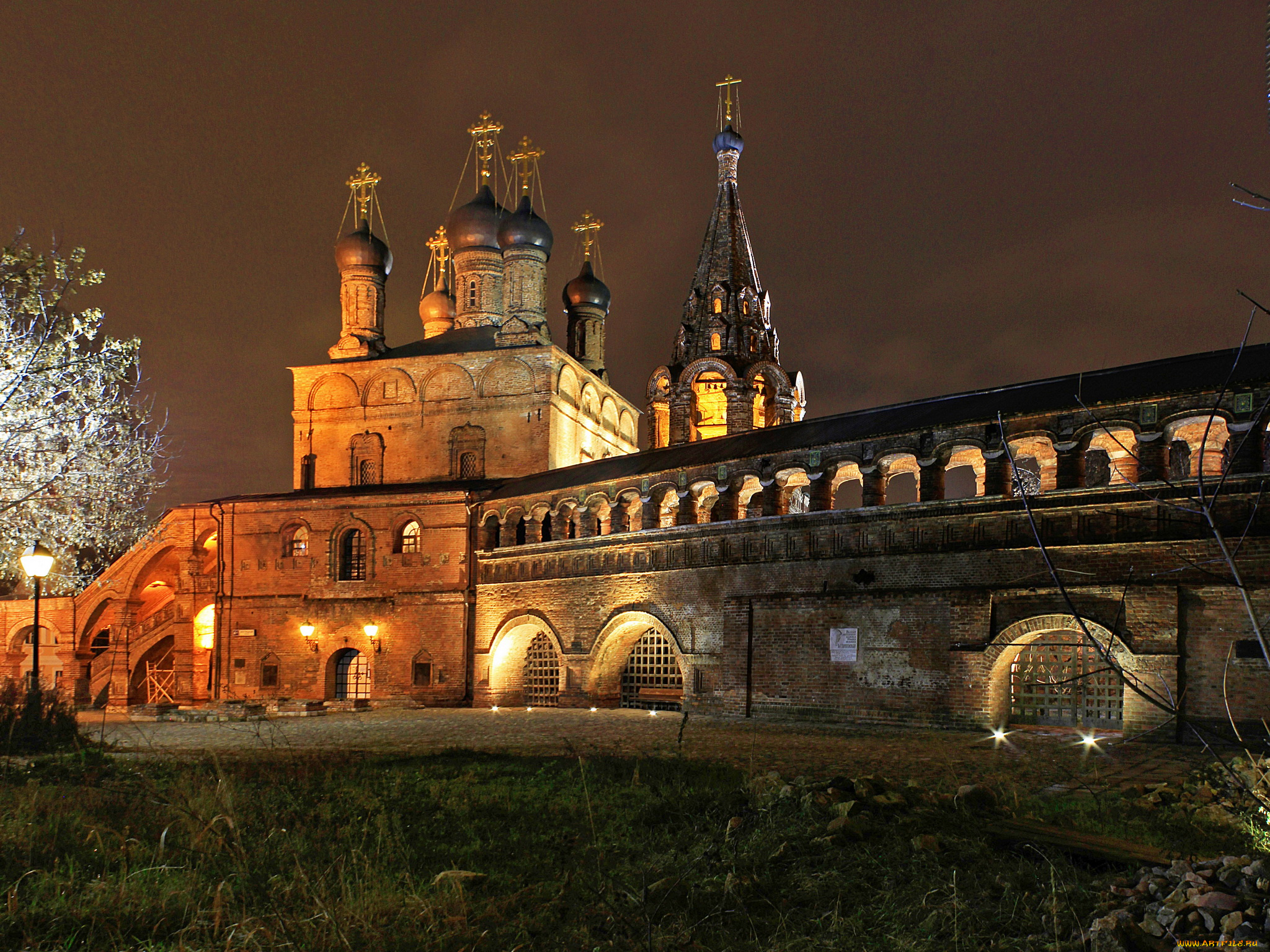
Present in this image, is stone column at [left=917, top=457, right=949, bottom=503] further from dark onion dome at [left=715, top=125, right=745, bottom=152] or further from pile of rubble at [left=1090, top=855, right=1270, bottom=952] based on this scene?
dark onion dome at [left=715, top=125, right=745, bottom=152]

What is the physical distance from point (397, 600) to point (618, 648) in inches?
256

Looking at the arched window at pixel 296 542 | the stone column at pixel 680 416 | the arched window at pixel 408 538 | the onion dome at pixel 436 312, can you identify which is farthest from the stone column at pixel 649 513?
the onion dome at pixel 436 312

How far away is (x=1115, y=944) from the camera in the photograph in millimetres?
4375

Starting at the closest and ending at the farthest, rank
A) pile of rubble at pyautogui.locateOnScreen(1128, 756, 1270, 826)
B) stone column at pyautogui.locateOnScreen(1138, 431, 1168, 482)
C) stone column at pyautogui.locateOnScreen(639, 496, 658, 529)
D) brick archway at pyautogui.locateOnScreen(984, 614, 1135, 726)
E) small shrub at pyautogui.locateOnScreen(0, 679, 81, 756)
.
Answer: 1. pile of rubble at pyautogui.locateOnScreen(1128, 756, 1270, 826)
2. small shrub at pyautogui.locateOnScreen(0, 679, 81, 756)
3. stone column at pyautogui.locateOnScreen(1138, 431, 1168, 482)
4. brick archway at pyautogui.locateOnScreen(984, 614, 1135, 726)
5. stone column at pyautogui.locateOnScreen(639, 496, 658, 529)

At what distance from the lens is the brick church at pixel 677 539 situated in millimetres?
12492

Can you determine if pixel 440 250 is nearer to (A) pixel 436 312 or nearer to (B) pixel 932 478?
(A) pixel 436 312

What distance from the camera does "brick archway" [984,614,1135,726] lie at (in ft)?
43.1

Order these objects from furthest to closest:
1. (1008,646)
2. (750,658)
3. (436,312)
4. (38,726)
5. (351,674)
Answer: (436,312) < (351,674) < (750,658) < (1008,646) < (38,726)

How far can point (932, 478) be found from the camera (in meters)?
14.7

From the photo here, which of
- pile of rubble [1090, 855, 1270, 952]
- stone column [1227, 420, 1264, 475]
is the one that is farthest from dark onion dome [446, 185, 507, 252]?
pile of rubble [1090, 855, 1270, 952]

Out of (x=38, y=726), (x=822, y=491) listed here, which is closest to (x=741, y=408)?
(x=822, y=491)

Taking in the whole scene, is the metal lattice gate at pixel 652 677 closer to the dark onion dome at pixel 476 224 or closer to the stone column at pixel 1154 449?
the stone column at pixel 1154 449

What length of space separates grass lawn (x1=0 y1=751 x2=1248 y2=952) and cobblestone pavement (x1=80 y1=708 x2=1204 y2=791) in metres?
1.68

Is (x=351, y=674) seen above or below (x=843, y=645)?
below
